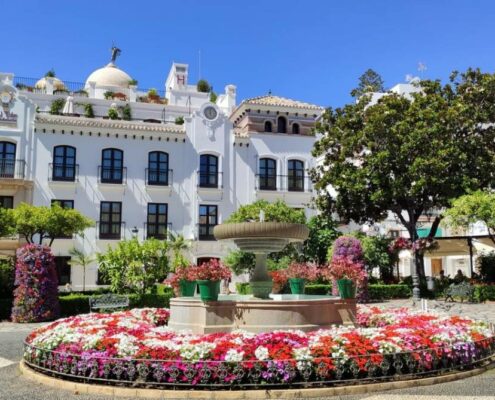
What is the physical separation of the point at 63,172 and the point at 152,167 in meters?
4.94

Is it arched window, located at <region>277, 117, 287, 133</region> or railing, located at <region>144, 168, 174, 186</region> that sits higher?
arched window, located at <region>277, 117, 287, 133</region>

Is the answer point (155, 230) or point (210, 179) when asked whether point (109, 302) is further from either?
point (210, 179)

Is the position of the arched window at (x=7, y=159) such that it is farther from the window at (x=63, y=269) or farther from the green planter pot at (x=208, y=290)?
the green planter pot at (x=208, y=290)

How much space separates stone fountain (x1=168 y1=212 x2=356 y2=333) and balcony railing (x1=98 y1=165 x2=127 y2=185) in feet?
66.6

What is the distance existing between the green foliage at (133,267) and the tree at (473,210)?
42.9 feet

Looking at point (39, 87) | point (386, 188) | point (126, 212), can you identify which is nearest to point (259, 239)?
point (386, 188)

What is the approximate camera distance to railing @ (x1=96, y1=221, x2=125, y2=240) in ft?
97.3

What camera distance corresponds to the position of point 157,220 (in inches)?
1217

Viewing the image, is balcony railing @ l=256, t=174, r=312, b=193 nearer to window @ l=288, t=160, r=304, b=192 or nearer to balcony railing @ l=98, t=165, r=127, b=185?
window @ l=288, t=160, r=304, b=192

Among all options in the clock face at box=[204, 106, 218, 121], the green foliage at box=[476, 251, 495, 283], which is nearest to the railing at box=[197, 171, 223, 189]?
the clock face at box=[204, 106, 218, 121]

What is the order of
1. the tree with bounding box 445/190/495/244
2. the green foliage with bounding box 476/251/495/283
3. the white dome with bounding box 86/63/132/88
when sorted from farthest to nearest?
the white dome with bounding box 86/63/132/88 < the green foliage with bounding box 476/251/495/283 < the tree with bounding box 445/190/495/244

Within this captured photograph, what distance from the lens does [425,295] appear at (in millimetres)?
27375

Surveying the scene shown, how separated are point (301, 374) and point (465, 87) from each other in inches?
991

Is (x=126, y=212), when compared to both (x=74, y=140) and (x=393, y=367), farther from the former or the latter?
(x=393, y=367)
